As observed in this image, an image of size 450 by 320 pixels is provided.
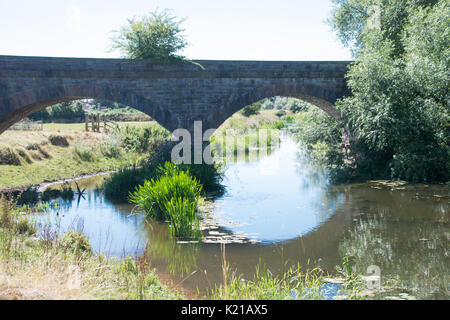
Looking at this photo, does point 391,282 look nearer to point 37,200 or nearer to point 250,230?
point 250,230

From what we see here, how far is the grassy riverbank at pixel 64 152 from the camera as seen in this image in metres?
14.8

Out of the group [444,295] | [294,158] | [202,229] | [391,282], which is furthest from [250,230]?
[294,158]

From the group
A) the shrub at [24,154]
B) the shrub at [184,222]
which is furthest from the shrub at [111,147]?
the shrub at [184,222]

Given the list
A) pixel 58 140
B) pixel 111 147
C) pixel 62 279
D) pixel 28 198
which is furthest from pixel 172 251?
pixel 111 147

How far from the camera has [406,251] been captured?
22.6ft

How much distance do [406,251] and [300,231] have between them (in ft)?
6.86

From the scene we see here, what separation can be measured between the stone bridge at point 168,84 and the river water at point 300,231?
3.08 m

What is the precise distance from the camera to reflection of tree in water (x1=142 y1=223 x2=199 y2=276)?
6456 millimetres

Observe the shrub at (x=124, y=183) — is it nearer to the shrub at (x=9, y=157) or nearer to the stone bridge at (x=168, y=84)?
the stone bridge at (x=168, y=84)

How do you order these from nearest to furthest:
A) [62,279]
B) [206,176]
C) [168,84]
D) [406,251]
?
1. [62,279]
2. [406,251]
3. [206,176]
4. [168,84]

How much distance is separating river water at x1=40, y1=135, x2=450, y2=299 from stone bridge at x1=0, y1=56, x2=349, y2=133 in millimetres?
3080

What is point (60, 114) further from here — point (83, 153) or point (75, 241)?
point (75, 241)

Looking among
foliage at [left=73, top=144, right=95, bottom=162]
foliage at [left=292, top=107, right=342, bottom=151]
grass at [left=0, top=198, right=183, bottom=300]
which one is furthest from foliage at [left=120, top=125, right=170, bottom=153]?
grass at [left=0, top=198, right=183, bottom=300]

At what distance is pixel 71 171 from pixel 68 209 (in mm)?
6092
